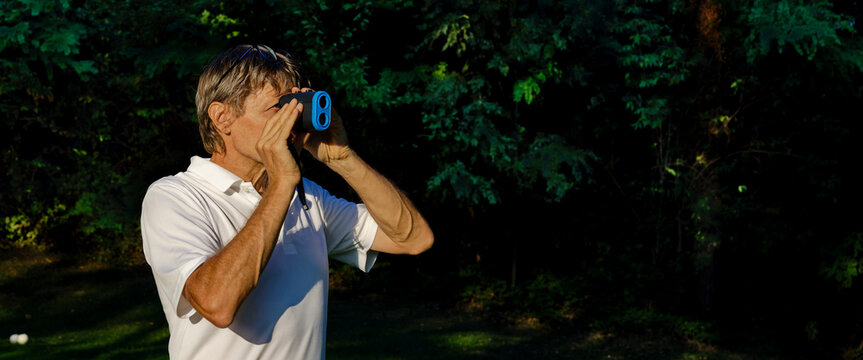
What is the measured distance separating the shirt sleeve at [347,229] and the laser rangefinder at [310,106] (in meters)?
0.37

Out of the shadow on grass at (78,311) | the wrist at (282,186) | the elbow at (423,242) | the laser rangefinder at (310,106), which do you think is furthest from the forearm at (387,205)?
the shadow on grass at (78,311)

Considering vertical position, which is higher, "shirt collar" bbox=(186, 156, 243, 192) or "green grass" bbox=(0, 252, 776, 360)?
"shirt collar" bbox=(186, 156, 243, 192)

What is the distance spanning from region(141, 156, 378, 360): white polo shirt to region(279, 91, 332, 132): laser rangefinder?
22 cm

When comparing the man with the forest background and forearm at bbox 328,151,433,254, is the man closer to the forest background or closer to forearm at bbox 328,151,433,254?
forearm at bbox 328,151,433,254

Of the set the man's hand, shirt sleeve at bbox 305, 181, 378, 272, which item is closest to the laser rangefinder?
the man's hand

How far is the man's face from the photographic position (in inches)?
75.4

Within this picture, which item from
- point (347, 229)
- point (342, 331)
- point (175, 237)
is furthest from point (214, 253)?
point (342, 331)

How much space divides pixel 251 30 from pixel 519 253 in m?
5.63

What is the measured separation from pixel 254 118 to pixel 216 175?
0.52 feet

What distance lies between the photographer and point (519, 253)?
13289mm

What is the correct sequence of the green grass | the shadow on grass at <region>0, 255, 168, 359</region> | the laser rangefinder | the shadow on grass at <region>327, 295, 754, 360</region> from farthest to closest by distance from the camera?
the shadow on grass at <region>327, 295, 754, 360</region>
the green grass
the shadow on grass at <region>0, 255, 168, 359</region>
the laser rangefinder

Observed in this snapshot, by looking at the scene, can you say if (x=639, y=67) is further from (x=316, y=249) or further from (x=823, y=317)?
(x=316, y=249)

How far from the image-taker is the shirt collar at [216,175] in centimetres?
189

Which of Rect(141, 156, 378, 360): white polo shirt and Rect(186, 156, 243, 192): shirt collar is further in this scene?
Rect(186, 156, 243, 192): shirt collar
